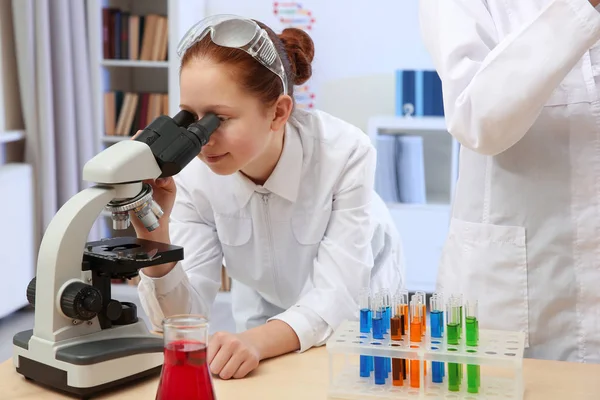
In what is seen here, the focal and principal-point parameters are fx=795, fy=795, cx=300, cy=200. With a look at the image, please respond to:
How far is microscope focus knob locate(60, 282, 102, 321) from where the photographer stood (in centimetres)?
115

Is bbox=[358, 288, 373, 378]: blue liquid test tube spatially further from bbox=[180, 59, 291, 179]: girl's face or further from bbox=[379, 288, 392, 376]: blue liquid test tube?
bbox=[180, 59, 291, 179]: girl's face

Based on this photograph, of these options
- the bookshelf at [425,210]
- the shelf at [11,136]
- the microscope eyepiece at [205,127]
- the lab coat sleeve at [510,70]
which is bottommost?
the bookshelf at [425,210]

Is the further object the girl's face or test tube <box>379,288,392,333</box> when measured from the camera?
the girl's face

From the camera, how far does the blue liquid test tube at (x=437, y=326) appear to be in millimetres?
1165

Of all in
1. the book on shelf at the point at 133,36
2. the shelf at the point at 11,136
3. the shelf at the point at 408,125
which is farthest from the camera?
the book on shelf at the point at 133,36

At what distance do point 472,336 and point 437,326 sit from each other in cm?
5

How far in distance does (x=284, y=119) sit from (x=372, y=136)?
102 inches

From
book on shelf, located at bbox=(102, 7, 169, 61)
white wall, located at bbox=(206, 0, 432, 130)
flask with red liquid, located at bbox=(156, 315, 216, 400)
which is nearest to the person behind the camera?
flask with red liquid, located at bbox=(156, 315, 216, 400)

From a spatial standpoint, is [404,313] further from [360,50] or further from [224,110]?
[360,50]

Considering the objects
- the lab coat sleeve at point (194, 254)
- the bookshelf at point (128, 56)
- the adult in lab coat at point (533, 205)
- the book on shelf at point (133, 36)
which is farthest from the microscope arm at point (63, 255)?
the book on shelf at point (133, 36)

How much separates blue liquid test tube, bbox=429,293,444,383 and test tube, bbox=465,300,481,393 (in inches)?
1.5

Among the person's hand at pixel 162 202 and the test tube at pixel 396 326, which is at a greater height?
the person's hand at pixel 162 202

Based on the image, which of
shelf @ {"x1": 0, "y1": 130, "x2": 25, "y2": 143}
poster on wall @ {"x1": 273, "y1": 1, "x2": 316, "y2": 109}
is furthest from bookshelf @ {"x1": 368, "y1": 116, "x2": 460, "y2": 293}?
shelf @ {"x1": 0, "y1": 130, "x2": 25, "y2": 143}

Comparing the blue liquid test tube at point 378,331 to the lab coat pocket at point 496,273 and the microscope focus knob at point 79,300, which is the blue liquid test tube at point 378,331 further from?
the microscope focus knob at point 79,300
